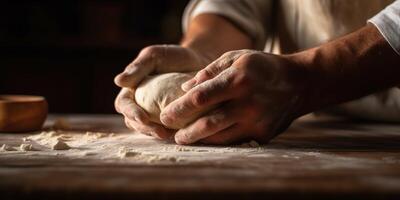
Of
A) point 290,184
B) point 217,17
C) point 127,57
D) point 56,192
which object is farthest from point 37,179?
point 127,57

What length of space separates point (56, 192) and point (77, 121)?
0.78 meters

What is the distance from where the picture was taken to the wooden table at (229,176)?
0.55 m

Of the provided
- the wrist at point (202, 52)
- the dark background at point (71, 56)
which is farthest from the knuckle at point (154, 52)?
the dark background at point (71, 56)

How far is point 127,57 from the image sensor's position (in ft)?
8.47

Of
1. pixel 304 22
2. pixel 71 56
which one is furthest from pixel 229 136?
pixel 71 56

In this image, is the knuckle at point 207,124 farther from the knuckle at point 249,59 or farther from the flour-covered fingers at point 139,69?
the flour-covered fingers at point 139,69

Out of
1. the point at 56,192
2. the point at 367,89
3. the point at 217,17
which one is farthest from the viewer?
the point at 217,17

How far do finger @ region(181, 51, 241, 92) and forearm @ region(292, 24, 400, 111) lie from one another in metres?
0.13

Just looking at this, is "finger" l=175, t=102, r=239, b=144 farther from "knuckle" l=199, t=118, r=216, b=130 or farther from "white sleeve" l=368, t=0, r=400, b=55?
"white sleeve" l=368, t=0, r=400, b=55

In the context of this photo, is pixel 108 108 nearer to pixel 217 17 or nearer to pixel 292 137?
pixel 217 17

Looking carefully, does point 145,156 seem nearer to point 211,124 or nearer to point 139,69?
point 211,124

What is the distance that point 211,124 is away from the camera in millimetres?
857

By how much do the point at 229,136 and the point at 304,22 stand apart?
2.22 feet

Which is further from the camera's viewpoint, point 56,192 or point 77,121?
point 77,121
